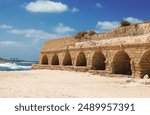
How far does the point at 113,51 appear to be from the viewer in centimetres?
1845

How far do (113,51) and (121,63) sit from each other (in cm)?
127

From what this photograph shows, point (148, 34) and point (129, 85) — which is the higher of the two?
point (148, 34)

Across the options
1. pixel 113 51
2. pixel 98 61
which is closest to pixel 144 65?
pixel 113 51

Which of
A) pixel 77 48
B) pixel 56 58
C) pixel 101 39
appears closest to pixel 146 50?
pixel 101 39

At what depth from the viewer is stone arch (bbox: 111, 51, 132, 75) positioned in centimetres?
1866

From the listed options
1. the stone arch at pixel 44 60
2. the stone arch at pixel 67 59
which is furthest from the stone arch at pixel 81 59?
the stone arch at pixel 44 60

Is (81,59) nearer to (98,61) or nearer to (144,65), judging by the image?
(98,61)

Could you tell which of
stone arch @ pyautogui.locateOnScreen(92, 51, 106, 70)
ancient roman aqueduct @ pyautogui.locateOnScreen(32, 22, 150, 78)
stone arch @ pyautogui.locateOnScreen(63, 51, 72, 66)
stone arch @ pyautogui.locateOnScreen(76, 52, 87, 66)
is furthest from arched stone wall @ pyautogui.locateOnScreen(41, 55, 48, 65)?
stone arch @ pyautogui.locateOnScreen(92, 51, 106, 70)

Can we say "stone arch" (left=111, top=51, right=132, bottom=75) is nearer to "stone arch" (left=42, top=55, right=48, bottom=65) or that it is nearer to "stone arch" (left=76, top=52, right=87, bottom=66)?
"stone arch" (left=76, top=52, right=87, bottom=66)

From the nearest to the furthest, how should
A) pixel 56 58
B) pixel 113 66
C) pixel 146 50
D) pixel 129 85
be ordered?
pixel 129 85, pixel 146 50, pixel 113 66, pixel 56 58

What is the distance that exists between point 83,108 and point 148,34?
9951mm

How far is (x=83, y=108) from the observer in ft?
24.4

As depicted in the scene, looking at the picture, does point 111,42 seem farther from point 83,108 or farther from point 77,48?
point 83,108

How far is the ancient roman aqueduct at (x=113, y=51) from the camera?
16.3 metres
